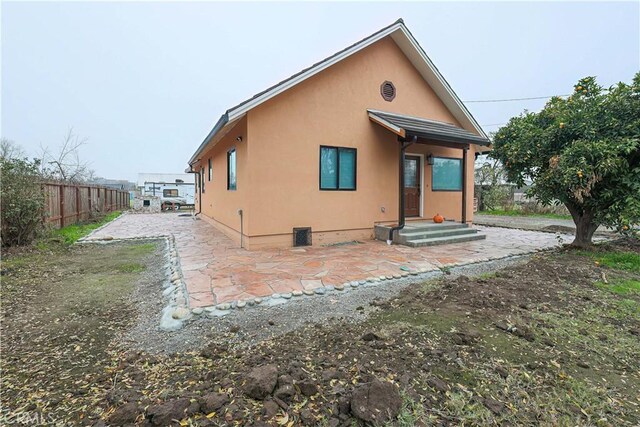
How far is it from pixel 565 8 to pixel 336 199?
1452 cm

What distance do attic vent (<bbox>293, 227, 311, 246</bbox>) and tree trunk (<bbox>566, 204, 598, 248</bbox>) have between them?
6.29 m

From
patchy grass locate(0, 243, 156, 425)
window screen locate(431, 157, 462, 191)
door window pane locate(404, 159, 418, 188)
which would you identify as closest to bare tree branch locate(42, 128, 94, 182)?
patchy grass locate(0, 243, 156, 425)

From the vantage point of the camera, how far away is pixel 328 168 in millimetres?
7992

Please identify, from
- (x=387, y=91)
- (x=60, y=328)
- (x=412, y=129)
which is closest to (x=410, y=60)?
(x=387, y=91)

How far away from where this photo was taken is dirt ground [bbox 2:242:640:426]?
1.89m

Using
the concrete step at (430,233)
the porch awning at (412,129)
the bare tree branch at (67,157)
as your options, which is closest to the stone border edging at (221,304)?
the concrete step at (430,233)

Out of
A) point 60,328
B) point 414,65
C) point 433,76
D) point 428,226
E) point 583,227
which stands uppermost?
point 414,65

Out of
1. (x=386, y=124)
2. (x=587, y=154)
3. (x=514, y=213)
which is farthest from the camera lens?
(x=514, y=213)

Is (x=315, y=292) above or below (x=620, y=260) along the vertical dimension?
below

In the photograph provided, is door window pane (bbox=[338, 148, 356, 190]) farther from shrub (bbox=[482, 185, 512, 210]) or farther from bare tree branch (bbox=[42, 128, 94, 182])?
bare tree branch (bbox=[42, 128, 94, 182])

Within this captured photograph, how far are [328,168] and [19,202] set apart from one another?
721 cm

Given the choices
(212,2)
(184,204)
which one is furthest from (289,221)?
(184,204)

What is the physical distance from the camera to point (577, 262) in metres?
5.92

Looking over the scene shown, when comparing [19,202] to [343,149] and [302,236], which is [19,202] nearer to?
[302,236]
